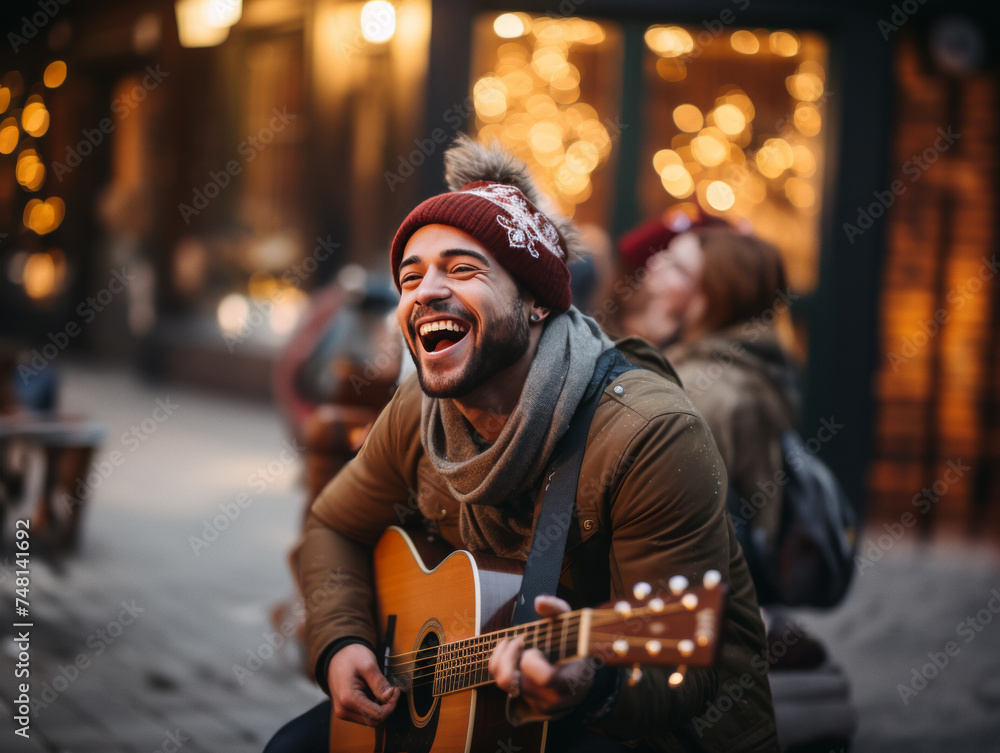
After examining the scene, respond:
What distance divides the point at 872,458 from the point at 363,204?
18.5 ft

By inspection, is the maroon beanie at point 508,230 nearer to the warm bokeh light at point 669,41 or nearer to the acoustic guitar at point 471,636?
the acoustic guitar at point 471,636

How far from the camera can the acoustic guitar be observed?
5.13 feet

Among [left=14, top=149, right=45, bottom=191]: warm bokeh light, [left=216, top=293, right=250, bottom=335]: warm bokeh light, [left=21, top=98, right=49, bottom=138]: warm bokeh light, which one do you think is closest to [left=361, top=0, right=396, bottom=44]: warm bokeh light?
[left=216, top=293, right=250, bottom=335]: warm bokeh light

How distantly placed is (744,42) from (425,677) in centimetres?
590

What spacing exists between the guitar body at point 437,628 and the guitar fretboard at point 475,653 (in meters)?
0.02

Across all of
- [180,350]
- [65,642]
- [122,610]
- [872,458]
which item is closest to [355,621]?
[65,642]

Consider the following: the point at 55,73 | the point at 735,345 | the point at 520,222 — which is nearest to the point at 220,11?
the point at 55,73

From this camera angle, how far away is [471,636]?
78.0 inches

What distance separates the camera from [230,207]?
12281mm

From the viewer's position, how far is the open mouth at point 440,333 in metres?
2.04

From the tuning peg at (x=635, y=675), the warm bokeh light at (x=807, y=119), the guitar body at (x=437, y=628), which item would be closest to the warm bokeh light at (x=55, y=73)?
the warm bokeh light at (x=807, y=119)

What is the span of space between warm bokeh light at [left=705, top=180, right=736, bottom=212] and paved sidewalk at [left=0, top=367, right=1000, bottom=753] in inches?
106

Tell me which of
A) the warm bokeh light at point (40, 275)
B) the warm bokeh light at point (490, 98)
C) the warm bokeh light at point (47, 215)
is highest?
the warm bokeh light at point (490, 98)

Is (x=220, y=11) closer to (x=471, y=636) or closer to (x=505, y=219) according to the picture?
(x=505, y=219)
